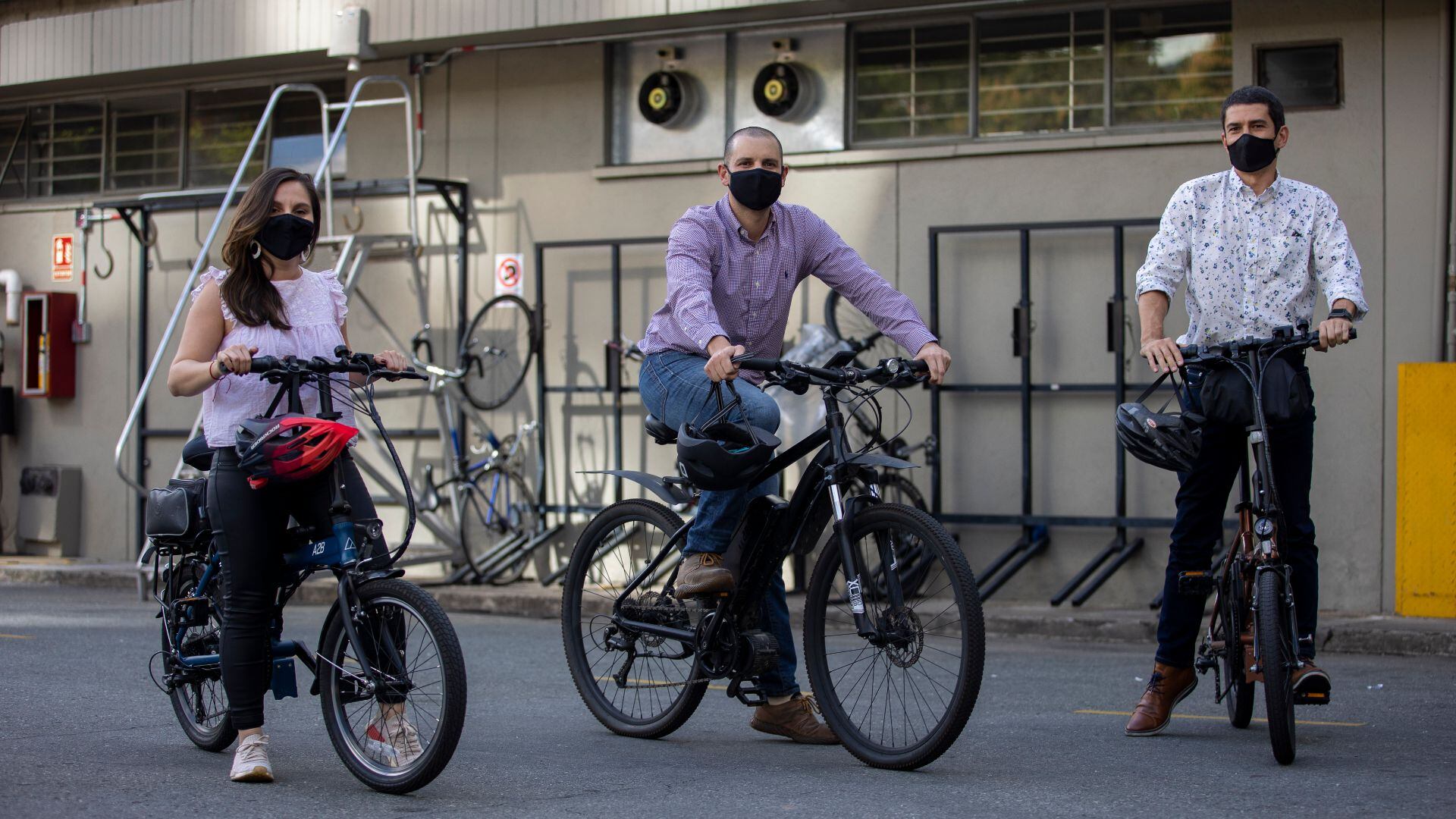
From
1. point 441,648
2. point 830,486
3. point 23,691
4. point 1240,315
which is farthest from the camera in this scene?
point 23,691

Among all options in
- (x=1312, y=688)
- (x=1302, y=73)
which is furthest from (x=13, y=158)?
(x=1312, y=688)

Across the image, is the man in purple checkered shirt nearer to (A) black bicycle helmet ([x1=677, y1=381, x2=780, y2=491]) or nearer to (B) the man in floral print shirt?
(A) black bicycle helmet ([x1=677, y1=381, x2=780, y2=491])

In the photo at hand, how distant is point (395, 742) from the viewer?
16.3 feet

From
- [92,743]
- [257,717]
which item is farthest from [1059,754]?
[92,743]

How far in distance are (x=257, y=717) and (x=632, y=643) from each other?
142 centimetres

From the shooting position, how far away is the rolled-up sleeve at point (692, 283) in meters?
5.40

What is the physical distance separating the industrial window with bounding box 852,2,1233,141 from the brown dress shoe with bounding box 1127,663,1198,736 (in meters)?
5.92

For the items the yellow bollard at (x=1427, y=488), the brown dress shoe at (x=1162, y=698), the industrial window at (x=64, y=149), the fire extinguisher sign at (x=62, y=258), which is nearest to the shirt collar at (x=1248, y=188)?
the brown dress shoe at (x=1162, y=698)

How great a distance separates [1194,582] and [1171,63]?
20.0 ft

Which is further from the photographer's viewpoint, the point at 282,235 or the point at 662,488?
the point at 662,488

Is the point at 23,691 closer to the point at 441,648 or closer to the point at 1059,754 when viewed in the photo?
the point at 441,648

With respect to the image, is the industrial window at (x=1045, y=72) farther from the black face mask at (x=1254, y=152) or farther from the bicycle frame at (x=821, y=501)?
the bicycle frame at (x=821, y=501)

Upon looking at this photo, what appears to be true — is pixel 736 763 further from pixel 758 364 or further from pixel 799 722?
pixel 758 364

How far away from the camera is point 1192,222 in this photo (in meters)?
5.88
